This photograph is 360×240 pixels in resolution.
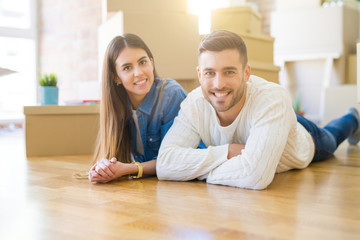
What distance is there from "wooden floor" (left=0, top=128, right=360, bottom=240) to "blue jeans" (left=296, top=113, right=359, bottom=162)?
0.21 metres

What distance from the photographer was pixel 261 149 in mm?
1297

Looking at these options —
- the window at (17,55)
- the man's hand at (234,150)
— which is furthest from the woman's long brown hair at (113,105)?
the window at (17,55)

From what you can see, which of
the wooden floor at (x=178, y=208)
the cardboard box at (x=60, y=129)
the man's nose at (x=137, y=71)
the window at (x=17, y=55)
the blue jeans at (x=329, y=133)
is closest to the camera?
the wooden floor at (x=178, y=208)

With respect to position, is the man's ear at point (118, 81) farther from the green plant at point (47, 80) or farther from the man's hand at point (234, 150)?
the green plant at point (47, 80)

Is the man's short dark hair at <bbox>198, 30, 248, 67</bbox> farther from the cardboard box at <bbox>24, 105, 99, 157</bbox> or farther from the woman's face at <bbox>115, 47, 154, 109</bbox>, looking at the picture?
the cardboard box at <bbox>24, 105, 99, 157</bbox>

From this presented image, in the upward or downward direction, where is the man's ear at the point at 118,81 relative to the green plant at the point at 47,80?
downward

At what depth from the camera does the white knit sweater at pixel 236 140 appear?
1.31 m

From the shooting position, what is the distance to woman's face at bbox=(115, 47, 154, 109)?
158 centimetres

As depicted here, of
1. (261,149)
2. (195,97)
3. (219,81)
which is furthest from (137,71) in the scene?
(261,149)

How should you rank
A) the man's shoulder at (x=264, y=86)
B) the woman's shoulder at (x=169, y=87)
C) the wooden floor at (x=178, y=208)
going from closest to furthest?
the wooden floor at (x=178, y=208)
the man's shoulder at (x=264, y=86)
the woman's shoulder at (x=169, y=87)

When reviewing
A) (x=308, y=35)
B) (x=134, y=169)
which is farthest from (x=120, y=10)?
(x=308, y=35)

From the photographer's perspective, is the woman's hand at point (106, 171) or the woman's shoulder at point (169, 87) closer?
the woman's hand at point (106, 171)

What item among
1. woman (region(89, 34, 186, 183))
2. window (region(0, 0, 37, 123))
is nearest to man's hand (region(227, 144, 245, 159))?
woman (region(89, 34, 186, 183))

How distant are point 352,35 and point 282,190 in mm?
3153
